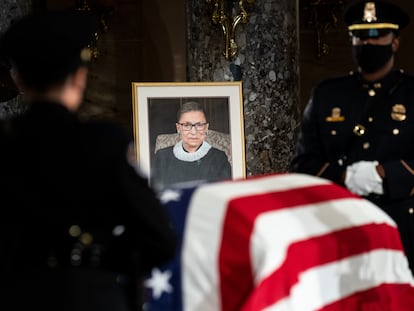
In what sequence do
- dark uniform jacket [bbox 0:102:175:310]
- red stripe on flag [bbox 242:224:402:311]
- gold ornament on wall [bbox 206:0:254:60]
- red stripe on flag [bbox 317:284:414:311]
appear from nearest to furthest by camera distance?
dark uniform jacket [bbox 0:102:175:310] < red stripe on flag [bbox 242:224:402:311] < red stripe on flag [bbox 317:284:414:311] < gold ornament on wall [bbox 206:0:254:60]

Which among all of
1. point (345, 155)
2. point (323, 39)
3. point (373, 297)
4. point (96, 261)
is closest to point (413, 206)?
point (345, 155)

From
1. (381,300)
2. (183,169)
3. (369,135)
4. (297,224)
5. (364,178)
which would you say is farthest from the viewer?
(183,169)

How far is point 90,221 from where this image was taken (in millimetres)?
2449

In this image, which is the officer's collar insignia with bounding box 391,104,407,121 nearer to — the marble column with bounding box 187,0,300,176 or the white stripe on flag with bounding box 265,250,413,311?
the white stripe on flag with bounding box 265,250,413,311

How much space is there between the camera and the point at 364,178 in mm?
3660

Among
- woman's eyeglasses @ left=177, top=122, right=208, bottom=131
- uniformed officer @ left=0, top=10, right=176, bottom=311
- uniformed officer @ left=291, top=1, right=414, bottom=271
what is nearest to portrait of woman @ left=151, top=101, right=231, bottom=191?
woman's eyeglasses @ left=177, top=122, right=208, bottom=131

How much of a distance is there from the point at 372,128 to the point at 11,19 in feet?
8.04

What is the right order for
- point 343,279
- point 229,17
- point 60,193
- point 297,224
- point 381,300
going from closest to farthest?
point 60,193, point 297,224, point 343,279, point 381,300, point 229,17

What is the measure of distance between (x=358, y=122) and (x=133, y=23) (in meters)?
3.11

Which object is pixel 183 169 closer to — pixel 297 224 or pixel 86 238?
pixel 297 224

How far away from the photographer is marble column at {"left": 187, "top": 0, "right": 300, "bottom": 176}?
215 inches

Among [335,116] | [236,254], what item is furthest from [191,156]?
[236,254]

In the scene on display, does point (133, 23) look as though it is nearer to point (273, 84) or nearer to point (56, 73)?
point (273, 84)

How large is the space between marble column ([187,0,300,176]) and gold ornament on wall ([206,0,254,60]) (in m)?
0.03
